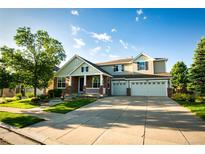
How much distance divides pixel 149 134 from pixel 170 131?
94 centimetres

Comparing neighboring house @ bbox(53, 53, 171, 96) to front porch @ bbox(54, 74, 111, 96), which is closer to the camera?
neighboring house @ bbox(53, 53, 171, 96)

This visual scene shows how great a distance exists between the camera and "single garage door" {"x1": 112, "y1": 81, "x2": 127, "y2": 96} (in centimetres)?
2206

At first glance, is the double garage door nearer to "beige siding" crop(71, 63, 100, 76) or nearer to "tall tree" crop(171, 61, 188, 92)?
"beige siding" crop(71, 63, 100, 76)

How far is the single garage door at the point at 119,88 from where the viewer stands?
869 inches

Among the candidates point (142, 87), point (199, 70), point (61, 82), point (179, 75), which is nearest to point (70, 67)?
Result: point (61, 82)

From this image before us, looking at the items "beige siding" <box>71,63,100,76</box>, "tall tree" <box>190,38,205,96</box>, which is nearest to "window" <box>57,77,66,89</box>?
"beige siding" <box>71,63,100,76</box>

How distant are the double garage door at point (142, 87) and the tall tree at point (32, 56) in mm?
9744

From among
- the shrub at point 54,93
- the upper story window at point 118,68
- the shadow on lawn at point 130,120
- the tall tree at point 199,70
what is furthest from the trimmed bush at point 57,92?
the tall tree at point 199,70

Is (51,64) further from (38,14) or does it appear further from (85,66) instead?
(38,14)

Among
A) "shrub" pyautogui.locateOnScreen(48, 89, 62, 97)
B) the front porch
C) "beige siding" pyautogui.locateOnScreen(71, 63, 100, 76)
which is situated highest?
"beige siding" pyautogui.locateOnScreen(71, 63, 100, 76)

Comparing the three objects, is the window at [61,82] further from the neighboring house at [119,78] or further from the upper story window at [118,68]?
the upper story window at [118,68]
